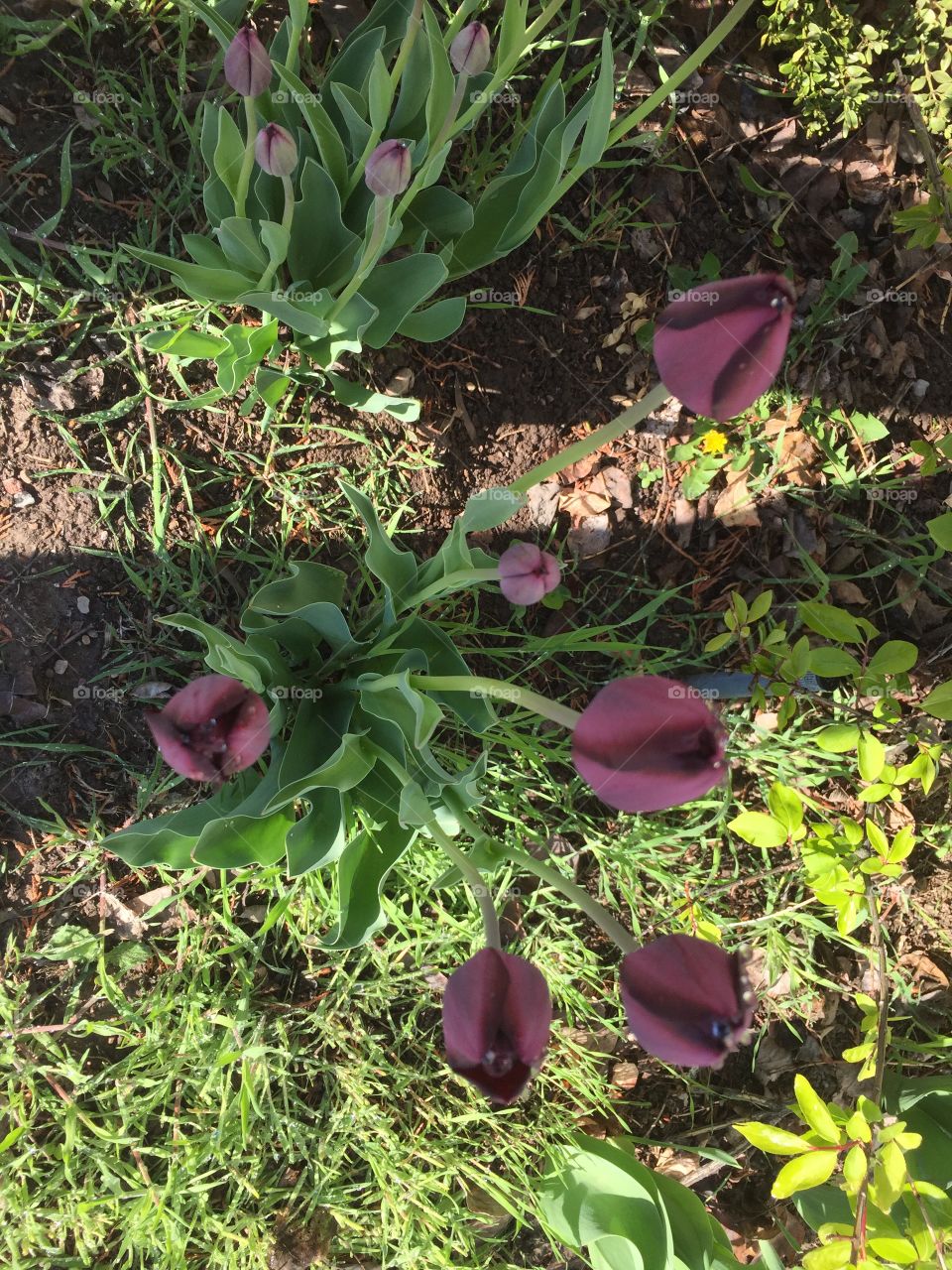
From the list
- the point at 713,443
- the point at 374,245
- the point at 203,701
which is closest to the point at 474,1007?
the point at 203,701

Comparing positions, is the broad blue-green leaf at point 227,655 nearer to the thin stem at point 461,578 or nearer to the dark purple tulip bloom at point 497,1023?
the thin stem at point 461,578

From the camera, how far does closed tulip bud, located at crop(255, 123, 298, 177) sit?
1.40m

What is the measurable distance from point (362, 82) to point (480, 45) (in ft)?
1.57

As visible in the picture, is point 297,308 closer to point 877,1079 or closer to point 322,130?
point 322,130

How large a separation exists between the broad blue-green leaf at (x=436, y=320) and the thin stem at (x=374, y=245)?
0.60 feet

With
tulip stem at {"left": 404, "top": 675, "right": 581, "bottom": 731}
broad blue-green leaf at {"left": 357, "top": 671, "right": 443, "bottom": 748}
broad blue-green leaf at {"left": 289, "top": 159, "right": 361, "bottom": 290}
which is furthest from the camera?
broad blue-green leaf at {"left": 289, "top": 159, "right": 361, "bottom": 290}

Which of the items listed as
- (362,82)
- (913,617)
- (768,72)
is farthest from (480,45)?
(913,617)

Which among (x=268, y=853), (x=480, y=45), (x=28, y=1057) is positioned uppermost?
(x=480, y=45)

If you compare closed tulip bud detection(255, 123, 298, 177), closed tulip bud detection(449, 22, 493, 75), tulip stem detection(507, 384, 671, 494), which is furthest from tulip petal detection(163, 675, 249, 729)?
closed tulip bud detection(449, 22, 493, 75)

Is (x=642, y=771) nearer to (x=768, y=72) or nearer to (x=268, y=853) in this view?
(x=268, y=853)

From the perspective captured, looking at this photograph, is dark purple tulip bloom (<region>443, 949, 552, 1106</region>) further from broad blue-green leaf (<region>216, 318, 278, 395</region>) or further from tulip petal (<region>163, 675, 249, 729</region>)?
broad blue-green leaf (<region>216, 318, 278, 395</region>)

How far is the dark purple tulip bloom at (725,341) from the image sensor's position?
118 centimetres

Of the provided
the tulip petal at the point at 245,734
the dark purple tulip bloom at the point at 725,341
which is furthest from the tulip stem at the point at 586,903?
the dark purple tulip bloom at the point at 725,341

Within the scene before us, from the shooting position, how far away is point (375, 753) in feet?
5.31
